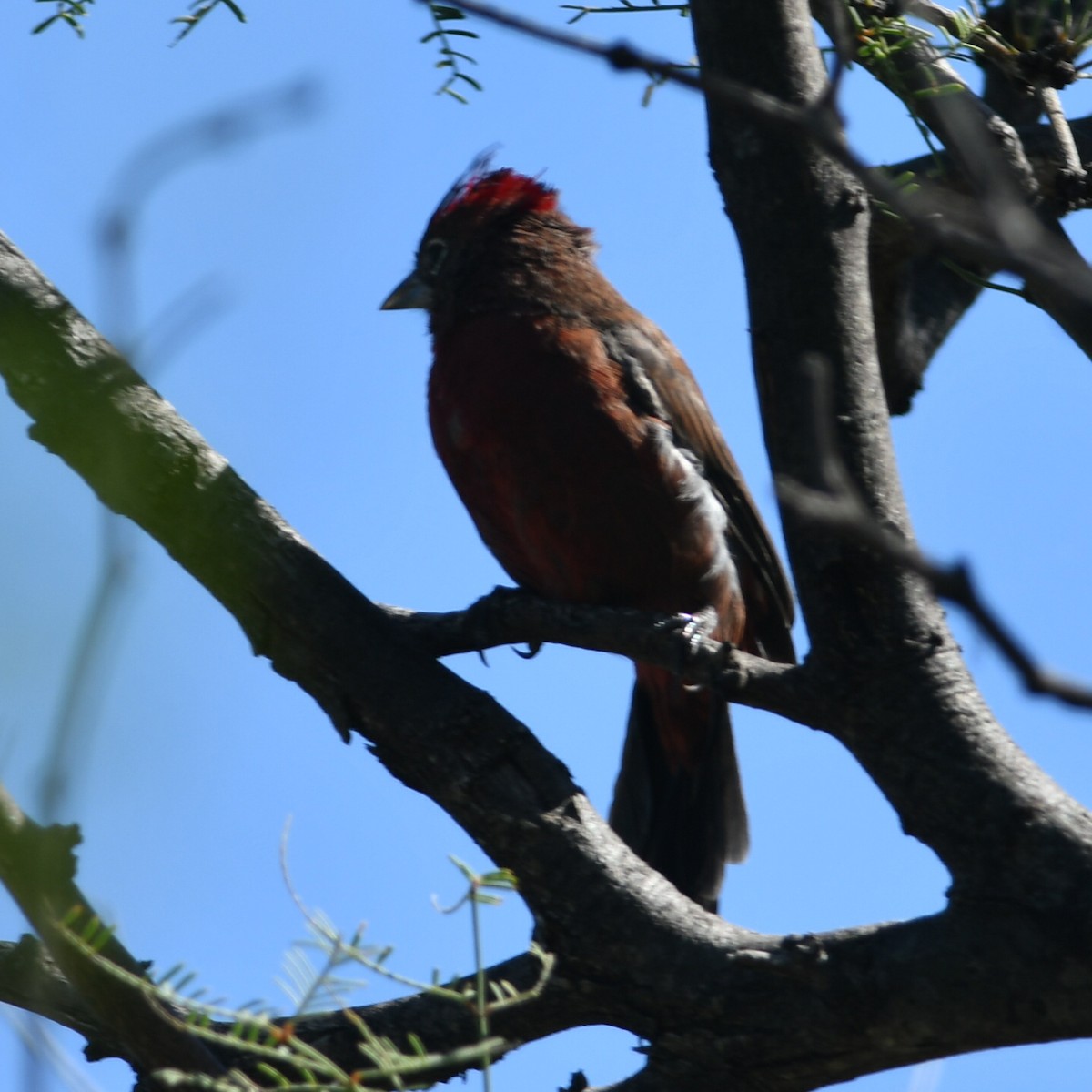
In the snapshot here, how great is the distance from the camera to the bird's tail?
4590 mm

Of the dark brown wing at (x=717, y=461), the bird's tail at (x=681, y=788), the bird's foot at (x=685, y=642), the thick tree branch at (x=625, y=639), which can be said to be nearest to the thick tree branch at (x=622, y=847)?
the thick tree branch at (x=625, y=639)

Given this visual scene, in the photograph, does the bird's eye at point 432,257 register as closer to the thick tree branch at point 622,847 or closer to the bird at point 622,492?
the bird at point 622,492

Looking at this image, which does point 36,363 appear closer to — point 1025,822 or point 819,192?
point 819,192

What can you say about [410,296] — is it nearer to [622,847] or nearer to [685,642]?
[685,642]

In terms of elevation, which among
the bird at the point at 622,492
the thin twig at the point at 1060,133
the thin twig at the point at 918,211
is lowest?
the thin twig at the point at 918,211

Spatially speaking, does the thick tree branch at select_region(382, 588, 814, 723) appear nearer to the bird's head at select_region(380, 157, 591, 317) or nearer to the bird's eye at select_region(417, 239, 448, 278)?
the bird's head at select_region(380, 157, 591, 317)

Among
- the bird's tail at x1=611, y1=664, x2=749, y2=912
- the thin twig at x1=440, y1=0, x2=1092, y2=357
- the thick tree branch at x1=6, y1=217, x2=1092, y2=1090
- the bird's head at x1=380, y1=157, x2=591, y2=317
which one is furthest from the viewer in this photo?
the bird's head at x1=380, y1=157, x2=591, y2=317

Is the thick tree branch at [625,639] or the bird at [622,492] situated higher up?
the bird at [622,492]

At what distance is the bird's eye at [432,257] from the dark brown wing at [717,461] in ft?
2.84

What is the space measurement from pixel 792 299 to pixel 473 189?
247 centimetres

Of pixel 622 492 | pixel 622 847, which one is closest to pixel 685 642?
pixel 622 847

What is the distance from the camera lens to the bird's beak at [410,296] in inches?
207

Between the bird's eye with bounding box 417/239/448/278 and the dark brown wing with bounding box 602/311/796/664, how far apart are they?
867 millimetres

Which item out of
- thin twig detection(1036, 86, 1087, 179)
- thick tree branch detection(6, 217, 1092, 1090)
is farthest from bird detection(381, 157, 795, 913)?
thin twig detection(1036, 86, 1087, 179)
